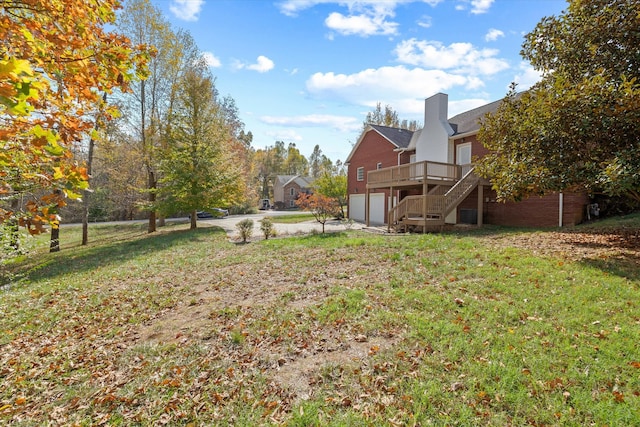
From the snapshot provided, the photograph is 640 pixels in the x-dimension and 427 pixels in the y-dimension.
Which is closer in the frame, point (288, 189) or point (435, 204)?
point (435, 204)

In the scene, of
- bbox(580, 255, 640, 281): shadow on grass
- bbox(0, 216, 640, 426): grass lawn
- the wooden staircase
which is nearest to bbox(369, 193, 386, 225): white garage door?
the wooden staircase

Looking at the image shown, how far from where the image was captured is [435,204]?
13758mm

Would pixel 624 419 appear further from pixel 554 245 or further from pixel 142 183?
pixel 142 183

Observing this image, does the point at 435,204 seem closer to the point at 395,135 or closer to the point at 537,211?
the point at 537,211

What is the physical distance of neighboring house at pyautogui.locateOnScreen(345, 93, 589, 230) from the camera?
13.3m

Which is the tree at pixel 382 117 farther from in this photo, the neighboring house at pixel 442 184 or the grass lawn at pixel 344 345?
the grass lawn at pixel 344 345

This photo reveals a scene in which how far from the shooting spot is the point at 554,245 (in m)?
8.34

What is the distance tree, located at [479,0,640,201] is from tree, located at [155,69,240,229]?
14.5 meters

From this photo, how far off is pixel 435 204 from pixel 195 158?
13.4 metres

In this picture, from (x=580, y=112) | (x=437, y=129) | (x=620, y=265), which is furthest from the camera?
(x=437, y=129)

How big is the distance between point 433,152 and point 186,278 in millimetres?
15563

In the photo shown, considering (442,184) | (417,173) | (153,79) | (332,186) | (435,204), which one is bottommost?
(435,204)

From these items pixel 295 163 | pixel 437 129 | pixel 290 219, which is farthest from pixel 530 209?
pixel 295 163

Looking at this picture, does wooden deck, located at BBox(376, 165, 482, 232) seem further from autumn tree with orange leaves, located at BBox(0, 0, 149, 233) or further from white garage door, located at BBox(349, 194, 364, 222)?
autumn tree with orange leaves, located at BBox(0, 0, 149, 233)
